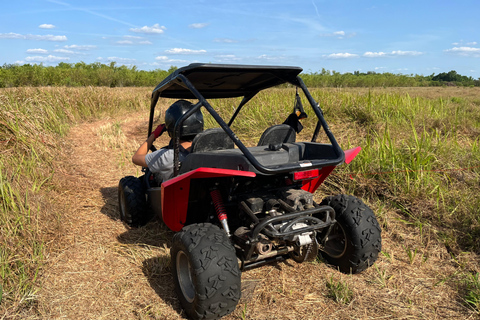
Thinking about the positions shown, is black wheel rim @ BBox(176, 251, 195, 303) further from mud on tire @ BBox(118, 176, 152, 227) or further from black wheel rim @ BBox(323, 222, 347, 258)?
mud on tire @ BBox(118, 176, 152, 227)

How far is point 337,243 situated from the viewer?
311 cm

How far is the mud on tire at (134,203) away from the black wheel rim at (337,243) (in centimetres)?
192

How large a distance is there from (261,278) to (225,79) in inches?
66.9

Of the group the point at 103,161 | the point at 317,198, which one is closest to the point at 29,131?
the point at 103,161

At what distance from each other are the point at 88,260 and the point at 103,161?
3.78 metres

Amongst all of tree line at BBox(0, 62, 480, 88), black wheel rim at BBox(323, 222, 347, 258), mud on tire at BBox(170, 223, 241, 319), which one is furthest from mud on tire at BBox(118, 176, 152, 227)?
tree line at BBox(0, 62, 480, 88)

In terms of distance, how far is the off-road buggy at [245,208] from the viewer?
2301 millimetres

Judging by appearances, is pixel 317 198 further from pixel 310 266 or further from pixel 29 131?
pixel 29 131

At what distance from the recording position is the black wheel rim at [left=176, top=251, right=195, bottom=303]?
258cm

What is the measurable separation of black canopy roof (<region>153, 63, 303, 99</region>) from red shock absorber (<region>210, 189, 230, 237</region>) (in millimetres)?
845

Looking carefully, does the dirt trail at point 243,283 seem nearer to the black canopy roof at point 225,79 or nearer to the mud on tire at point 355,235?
the mud on tire at point 355,235

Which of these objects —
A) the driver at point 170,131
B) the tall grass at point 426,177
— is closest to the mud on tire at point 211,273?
the driver at point 170,131

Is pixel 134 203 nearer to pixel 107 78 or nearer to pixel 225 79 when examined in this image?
pixel 225 79

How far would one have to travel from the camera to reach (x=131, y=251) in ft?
11.0
